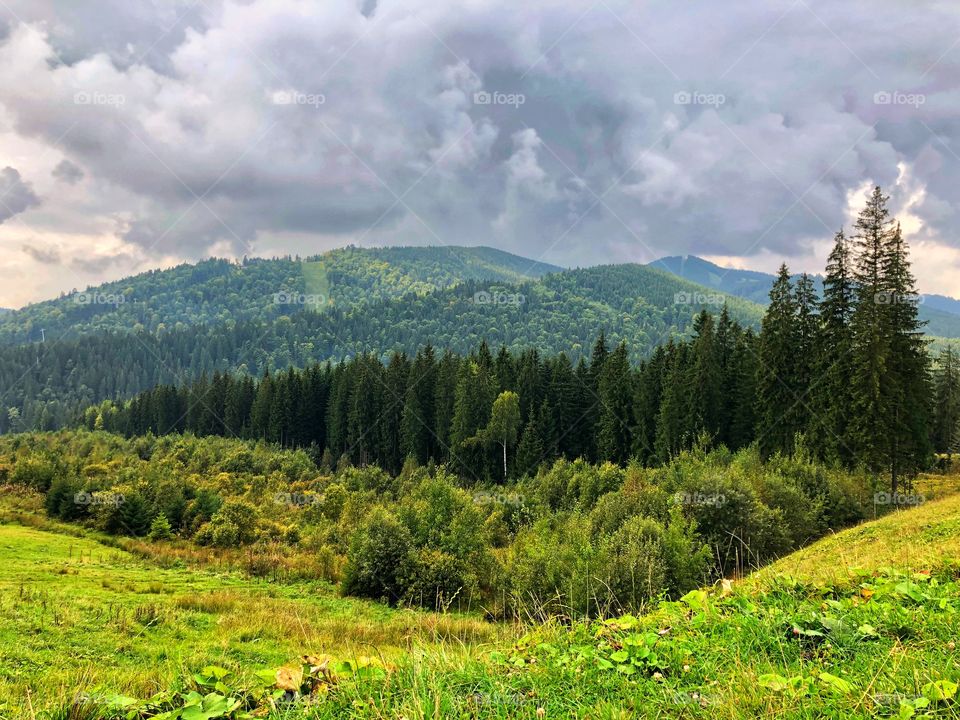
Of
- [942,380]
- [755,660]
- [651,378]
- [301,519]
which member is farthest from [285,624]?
[942,380]

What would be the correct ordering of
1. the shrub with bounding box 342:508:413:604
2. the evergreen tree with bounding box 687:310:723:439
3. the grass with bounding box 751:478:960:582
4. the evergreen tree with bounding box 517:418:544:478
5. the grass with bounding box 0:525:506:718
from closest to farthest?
1. the grass with bounding box 751:478:960:582
2. the grass with bounding box 0:525:506:718
3. the shrub with bounding box 342:508:413:604
4. the evergreen tree with bounding box 687:310:723:439
5. the evergreen tree with bounding box 517:418:544:478

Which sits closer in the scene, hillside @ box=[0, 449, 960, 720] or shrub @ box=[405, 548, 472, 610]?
hillside @ box=[0, 449, 960, 720]

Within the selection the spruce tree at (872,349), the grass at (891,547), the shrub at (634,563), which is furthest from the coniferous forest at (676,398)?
the shrub at (634,563)

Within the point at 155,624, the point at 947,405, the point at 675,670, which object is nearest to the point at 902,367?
the point at 675,670

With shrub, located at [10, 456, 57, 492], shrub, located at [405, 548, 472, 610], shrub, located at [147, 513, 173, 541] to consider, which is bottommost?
shrub, located at [147, 513, 173, 541]

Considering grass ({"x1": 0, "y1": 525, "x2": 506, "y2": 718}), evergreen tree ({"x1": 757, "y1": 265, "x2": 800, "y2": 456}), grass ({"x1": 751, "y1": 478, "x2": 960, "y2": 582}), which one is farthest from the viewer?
evergreen tree ({"x1": 757, "y1": 265, "x2": 800, "y2": 456})

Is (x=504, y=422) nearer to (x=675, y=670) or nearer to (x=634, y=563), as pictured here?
(x=634, y=563)

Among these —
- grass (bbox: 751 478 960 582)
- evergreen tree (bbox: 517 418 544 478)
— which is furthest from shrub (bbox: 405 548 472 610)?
evergreen tree (bbox: 517 418 544 478)

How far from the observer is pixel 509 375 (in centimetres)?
6462

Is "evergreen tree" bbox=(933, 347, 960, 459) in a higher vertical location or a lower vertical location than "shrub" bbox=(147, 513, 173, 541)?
higher

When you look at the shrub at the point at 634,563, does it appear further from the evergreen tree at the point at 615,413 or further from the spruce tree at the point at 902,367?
the evergreen tree at the point at 615,413

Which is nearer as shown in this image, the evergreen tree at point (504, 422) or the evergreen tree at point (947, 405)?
the evergreen tree at point (504, 422)

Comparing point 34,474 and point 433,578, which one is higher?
point 433,578

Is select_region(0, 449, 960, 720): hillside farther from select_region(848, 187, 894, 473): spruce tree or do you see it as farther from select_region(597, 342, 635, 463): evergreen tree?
select_region(597, 342, 635, 463): evergreen tree
